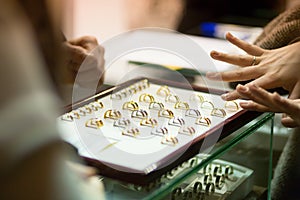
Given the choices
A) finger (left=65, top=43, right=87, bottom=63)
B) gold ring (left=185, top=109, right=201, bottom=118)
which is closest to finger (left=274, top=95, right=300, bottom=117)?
gold ring (left=185, top=109, right=201, bottom=118)

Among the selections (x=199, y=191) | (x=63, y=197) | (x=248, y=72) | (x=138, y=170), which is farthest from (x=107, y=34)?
(x=63, y=197)

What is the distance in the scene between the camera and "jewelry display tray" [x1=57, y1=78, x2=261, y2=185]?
0.64m

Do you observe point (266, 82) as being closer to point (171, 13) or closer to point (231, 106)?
point (231, 106)

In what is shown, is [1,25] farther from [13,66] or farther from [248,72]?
[248,72]

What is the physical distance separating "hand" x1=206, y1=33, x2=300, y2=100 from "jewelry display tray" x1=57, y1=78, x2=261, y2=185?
52 millimetres

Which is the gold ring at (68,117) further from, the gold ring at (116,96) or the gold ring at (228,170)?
the gold ring at (228,170)

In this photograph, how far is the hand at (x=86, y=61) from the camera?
38.4 inches

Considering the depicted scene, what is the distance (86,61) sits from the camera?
3.42 ft

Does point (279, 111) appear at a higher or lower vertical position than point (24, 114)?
lower

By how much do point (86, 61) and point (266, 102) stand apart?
36 centimetres

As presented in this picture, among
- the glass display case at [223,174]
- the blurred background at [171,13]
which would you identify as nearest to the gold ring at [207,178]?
the glass display case at [223,174]

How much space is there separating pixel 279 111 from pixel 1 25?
1.82 ft

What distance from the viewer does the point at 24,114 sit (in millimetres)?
367

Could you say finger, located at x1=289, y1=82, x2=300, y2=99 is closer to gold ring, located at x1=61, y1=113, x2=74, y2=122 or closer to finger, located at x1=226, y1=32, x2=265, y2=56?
finger, located at x1=226, y1=32, x2=265, y2=56
